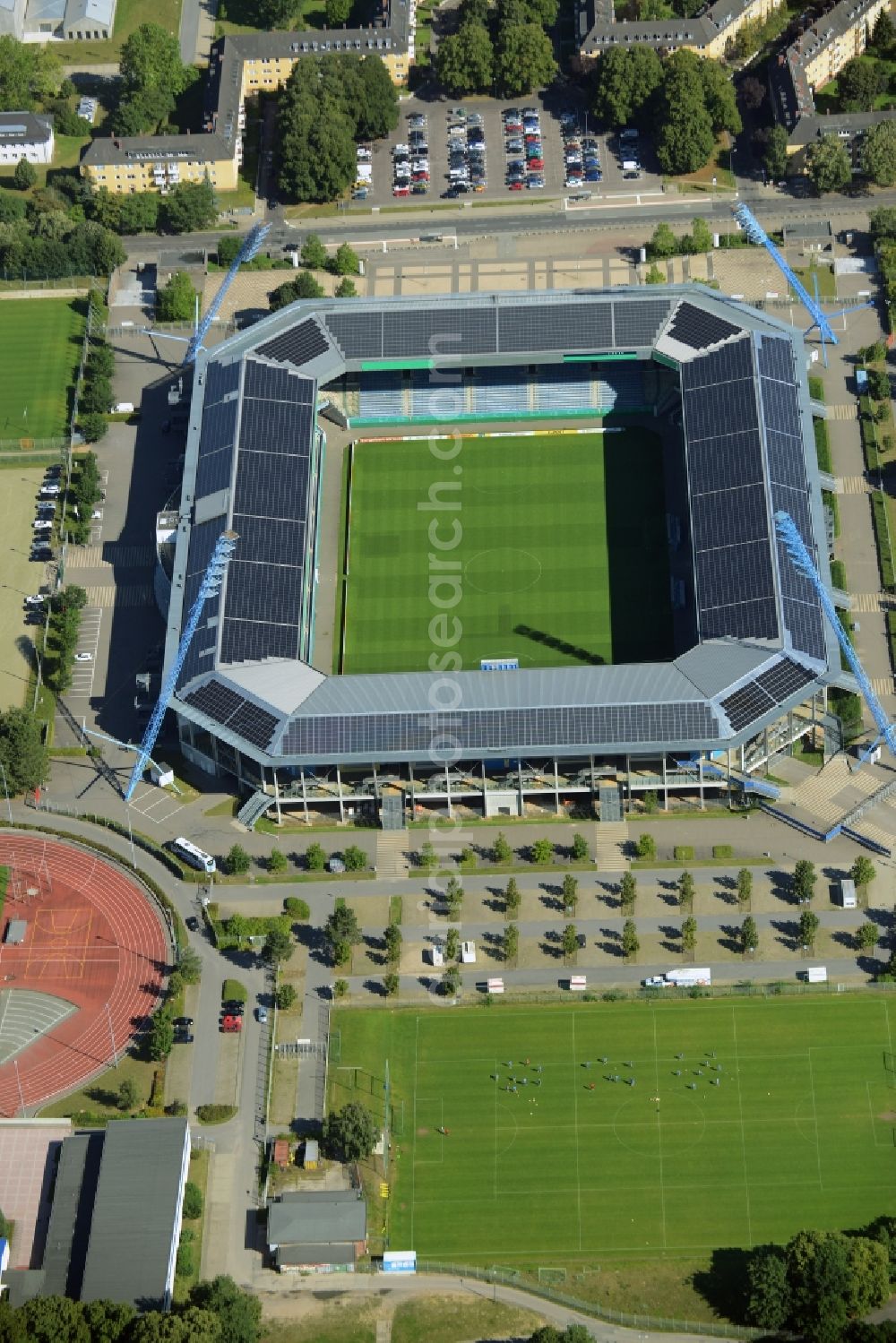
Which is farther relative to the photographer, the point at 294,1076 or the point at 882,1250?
the point at 294,1076

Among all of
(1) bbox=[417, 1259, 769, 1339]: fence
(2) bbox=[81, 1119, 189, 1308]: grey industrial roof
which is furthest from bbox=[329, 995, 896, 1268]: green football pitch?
(2) bbox=[81, 1119, 189, 1308]: grey industrial roof

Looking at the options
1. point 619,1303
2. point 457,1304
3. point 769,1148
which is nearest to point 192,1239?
point 457,1304

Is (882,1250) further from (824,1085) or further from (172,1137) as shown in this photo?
(172,1137)

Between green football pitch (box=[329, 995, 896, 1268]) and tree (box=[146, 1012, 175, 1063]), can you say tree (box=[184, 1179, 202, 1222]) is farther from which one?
green football pitch (box=[329, 995, 896, 1268])

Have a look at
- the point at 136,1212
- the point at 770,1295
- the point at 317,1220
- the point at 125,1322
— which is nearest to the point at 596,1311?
the point at 770,1295

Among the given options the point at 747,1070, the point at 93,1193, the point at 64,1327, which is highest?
the point at 747,1070

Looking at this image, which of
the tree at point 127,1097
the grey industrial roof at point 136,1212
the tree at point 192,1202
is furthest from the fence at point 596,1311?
the tree at point 127,1097

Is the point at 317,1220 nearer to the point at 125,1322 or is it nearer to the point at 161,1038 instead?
the point at 125,1322

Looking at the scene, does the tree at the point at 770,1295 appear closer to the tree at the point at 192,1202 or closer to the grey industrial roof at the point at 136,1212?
the tree at the point at 192,1202
